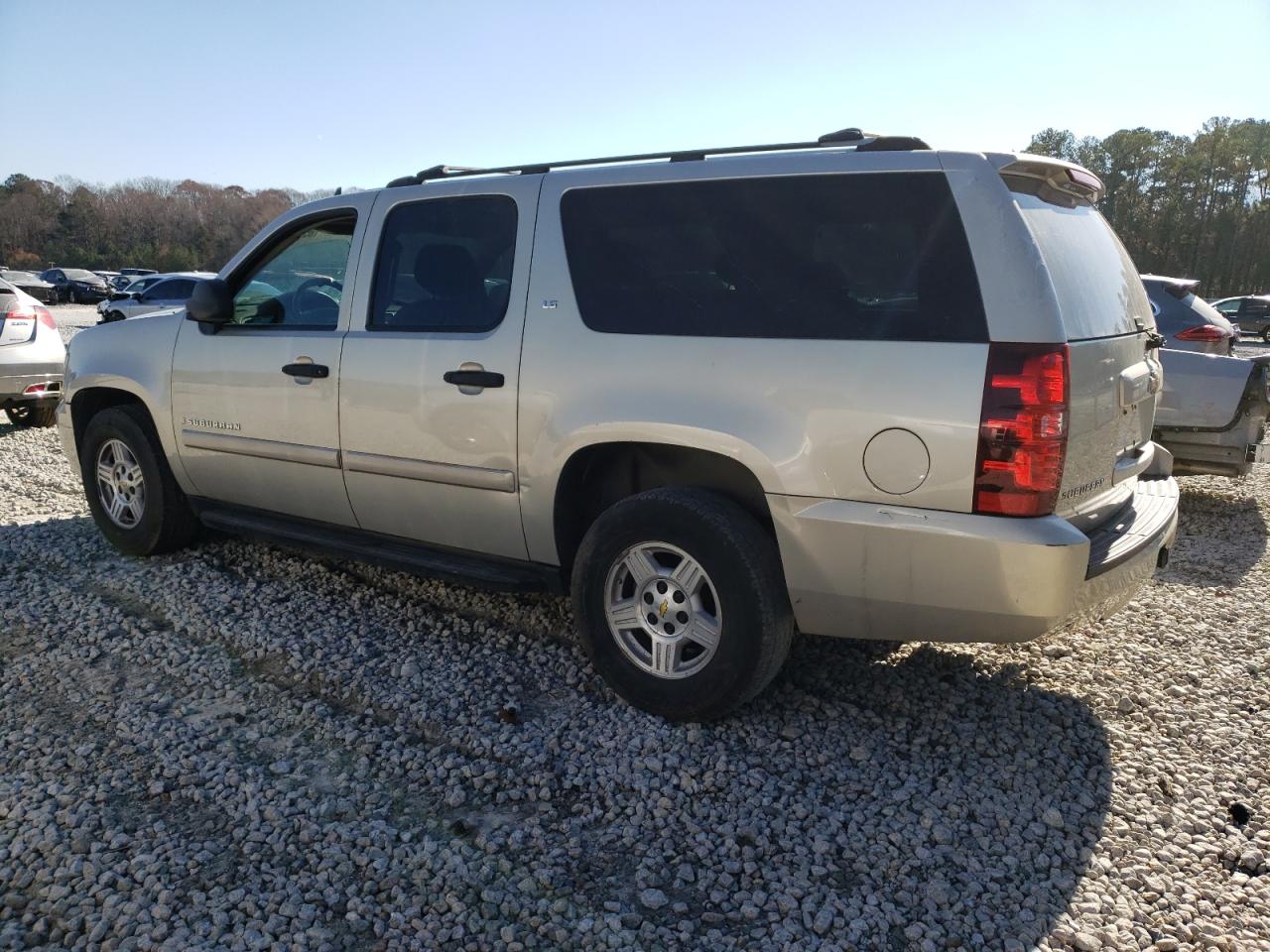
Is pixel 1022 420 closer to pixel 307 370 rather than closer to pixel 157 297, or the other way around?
pixel 307 370

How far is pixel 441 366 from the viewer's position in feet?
13.2

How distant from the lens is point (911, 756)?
340 centimetres

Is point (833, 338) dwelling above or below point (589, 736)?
above

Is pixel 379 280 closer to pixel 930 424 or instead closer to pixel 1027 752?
pixel 930 424

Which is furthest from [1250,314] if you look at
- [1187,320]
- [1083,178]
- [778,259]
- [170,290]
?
[778,259]

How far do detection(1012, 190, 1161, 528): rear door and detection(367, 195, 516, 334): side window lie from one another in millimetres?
2034

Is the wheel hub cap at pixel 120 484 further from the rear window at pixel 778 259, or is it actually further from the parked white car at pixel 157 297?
the parked white car at pixel 157 297

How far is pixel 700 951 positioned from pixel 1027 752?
5.25 ft

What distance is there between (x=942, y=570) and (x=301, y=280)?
3.39 meters

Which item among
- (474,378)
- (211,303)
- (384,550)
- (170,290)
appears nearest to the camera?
(474,378)

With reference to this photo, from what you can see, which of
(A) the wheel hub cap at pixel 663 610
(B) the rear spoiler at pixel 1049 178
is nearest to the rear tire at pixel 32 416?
(A) the wheel hub cap at pixel 663 610

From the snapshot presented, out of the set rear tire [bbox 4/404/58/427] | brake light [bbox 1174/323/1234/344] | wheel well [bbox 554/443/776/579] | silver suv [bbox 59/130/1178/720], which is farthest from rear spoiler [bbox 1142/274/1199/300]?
rear tire [bbox 4/404/58/427]

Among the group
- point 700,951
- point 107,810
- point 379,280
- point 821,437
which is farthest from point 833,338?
point 107,810

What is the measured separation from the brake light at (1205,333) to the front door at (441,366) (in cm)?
562
